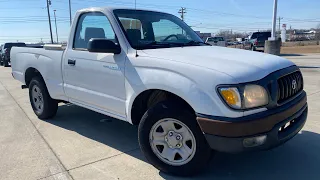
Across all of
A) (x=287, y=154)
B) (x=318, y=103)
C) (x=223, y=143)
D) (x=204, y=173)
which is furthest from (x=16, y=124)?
(x=318, y=103)

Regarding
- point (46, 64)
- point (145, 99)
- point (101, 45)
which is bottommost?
point (145, 99)

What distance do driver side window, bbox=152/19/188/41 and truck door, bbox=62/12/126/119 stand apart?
0.69m

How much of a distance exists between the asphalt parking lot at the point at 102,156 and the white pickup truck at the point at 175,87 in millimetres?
417

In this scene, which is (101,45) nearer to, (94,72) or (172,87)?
(94,72)

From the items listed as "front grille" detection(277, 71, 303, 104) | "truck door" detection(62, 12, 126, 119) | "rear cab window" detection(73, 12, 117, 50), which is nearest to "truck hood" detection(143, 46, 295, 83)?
"front grille" detection(277, 71, 303, 104)

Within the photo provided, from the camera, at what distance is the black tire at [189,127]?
2.79 m

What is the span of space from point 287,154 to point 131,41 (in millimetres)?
2433

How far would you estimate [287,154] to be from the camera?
140 inches

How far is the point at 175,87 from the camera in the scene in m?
2.80

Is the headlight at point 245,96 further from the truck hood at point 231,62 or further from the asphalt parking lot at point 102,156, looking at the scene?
the asphalt parking lot at point 102,156

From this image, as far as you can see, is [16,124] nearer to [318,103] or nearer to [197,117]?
[197,117]

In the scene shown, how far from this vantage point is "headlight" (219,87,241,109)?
2.50 m

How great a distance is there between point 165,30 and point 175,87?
5.23 feet

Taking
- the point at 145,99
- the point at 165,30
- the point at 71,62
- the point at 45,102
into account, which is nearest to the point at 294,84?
the point at 145,99
